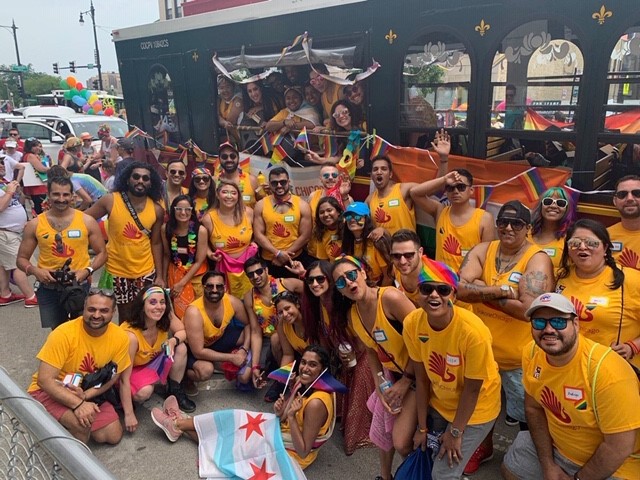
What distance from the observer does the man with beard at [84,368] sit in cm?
325

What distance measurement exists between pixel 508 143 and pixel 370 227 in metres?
1.26

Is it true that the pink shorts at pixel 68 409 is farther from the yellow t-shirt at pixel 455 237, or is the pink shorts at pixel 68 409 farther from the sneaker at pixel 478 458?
the yellow t-shirt at pixel 455 237

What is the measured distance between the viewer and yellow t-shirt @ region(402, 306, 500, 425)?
2.45 meters

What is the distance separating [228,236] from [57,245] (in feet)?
4.43

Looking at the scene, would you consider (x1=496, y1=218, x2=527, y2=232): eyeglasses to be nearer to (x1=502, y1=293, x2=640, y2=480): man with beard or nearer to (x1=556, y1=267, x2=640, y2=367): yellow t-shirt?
(x1=556, y1=267, x2=640, y2=367): yellow t-shirt

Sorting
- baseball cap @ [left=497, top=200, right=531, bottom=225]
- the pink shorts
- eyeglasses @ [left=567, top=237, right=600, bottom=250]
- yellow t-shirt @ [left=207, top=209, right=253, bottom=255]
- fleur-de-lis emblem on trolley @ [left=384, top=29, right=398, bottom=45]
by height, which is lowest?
the pink shorts

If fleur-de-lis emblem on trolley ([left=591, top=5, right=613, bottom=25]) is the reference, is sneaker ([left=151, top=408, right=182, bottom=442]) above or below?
below

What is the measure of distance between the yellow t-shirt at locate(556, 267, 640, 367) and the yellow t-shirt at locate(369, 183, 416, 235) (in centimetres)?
158

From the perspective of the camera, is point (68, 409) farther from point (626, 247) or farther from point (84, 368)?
point (626, 247)

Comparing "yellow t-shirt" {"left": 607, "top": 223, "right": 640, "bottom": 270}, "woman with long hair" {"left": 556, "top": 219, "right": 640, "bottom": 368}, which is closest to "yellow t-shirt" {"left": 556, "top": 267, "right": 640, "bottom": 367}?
"woman with long hair" {"left": 556, "top": 219, "right": 640, "bottom": 368}

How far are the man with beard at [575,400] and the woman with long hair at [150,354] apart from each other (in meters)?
2.43

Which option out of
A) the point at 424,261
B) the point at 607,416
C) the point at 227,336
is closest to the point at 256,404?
the point at 227,336

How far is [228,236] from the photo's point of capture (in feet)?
14.7

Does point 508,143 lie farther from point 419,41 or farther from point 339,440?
point 339,440
